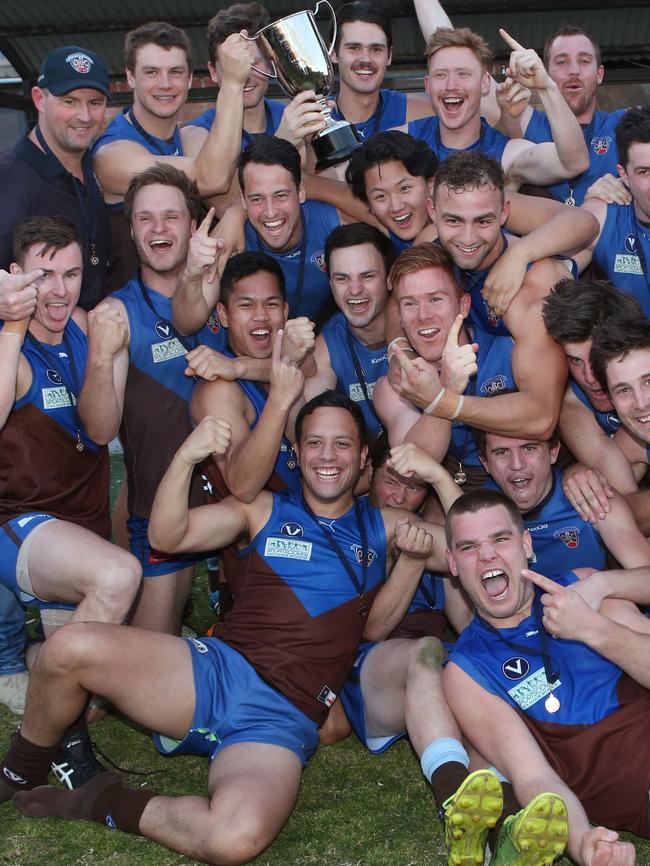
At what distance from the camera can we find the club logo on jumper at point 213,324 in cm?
570

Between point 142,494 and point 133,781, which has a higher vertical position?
point 142,494

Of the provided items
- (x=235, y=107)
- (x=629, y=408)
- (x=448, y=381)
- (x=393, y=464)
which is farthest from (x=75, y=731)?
(x=235, y=107)

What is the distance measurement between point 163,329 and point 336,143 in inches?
50.2

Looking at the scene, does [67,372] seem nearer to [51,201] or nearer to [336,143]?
[51,201]

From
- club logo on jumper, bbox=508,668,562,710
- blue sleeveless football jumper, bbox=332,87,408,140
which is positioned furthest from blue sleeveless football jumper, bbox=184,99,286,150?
club logo on jumper, bbox=508,668,562,710

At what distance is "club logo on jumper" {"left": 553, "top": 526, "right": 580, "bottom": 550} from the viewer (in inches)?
195

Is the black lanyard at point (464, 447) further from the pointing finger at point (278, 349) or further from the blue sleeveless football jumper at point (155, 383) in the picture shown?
the blue sleeveless football jumper at point (155, 383)

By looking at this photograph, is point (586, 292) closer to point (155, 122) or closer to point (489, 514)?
point (489, 514)

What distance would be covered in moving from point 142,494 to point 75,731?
5.11ft

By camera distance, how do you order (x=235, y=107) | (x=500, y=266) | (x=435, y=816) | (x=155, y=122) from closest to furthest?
1. (x=435, y=816)
2. (x=500, y=266)
3. (x=235, y=107)
4. (x=155, y=122)

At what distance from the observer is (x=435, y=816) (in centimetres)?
428

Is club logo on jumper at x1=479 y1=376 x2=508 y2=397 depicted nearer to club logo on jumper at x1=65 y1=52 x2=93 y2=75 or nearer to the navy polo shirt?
the navy polo shirt

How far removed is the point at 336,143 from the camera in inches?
220

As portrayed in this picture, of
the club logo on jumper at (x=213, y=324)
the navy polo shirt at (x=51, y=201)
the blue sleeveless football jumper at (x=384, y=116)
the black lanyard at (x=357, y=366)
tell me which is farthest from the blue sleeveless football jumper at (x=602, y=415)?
the navy polo shirt at (x=51, y=201)
